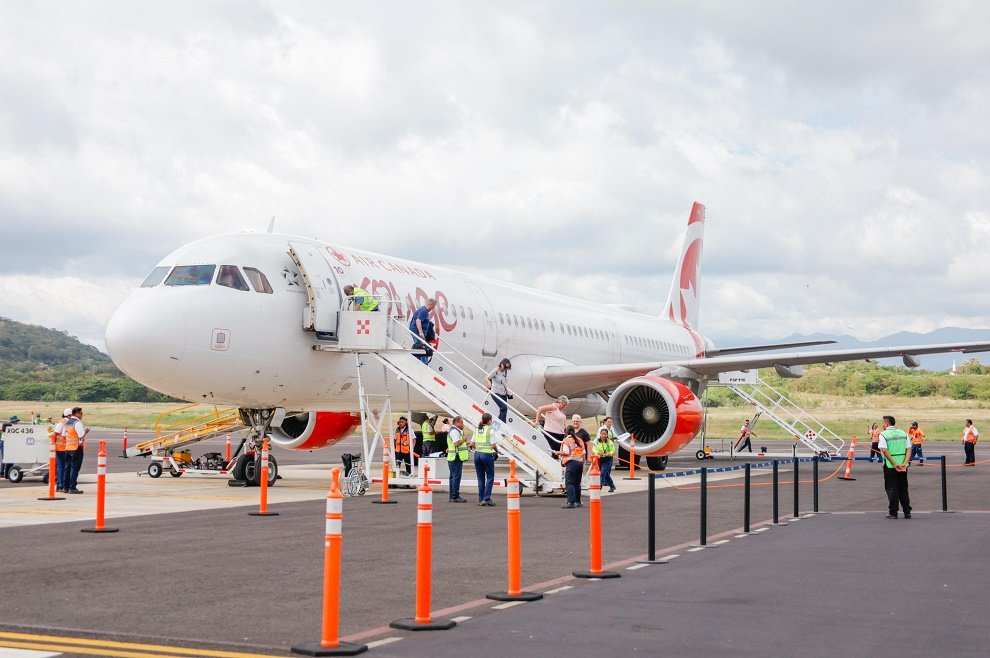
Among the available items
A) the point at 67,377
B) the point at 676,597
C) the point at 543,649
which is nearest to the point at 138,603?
the point at 543,649

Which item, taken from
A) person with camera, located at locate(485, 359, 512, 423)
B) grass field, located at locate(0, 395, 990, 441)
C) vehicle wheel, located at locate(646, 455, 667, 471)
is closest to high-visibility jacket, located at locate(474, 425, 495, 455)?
person with camera, located at locate(485, 359, 512, 423)

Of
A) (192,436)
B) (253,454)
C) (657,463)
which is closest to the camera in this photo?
(253,454)

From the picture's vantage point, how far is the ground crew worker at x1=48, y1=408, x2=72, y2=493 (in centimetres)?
2008

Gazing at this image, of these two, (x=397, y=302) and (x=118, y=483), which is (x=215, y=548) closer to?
(x=397, y=302)

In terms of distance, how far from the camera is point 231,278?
18922 mm

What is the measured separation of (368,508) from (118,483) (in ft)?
28.6

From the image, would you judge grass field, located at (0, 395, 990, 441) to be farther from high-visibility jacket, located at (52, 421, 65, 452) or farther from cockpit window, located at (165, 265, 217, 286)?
cockpit window, located at (165, 265, 217, 286)

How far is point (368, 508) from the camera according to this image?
57.2ft

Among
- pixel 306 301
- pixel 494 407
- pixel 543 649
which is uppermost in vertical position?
pixel 306 301

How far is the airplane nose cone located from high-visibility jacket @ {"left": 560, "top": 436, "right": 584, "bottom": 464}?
655 centimetres

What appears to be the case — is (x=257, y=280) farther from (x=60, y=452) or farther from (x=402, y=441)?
(x=402, y=441)

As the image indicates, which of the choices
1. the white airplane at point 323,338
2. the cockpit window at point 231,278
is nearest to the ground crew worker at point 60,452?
the white airplane at point 323,338

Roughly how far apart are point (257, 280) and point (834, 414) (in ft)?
241

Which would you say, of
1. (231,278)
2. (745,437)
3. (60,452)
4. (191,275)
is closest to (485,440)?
(231,278)
